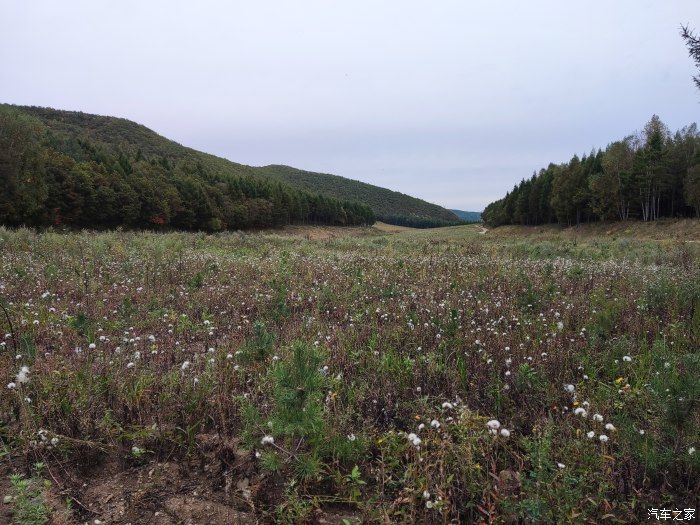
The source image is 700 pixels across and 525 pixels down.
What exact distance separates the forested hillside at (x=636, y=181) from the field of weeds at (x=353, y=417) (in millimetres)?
48456

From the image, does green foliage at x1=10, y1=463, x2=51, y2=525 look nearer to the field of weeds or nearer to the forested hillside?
the field of weeds

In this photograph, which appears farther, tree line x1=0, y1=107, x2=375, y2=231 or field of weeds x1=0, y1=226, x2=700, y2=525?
tree line x1=0, y1=107, x2=375, y2=231

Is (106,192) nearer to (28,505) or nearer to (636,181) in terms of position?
(28,505)

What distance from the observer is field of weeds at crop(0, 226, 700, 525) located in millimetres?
2635

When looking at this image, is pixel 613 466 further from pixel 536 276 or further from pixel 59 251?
pixel 59 251

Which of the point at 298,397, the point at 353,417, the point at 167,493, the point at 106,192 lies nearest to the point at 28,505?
the point at 167,493

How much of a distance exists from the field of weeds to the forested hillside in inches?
1908

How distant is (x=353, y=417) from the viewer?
3.63 meters

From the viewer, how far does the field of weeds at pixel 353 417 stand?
8.64 ft

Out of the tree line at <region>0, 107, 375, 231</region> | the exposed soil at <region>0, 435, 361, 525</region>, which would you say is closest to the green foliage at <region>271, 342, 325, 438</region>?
the exposed soil at <region>0, 435, 361, 525</region>

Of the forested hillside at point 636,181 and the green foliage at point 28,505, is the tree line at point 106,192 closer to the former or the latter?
the green foliage at point 28,505

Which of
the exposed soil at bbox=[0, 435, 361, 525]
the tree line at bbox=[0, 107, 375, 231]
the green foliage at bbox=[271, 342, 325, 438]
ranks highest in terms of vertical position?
the tree line at bbox=[0, 107, 375, 231]

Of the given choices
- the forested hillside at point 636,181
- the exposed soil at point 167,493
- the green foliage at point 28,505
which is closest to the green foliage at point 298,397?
the exposed soil at point 167,493

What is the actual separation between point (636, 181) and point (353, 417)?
185 ft
